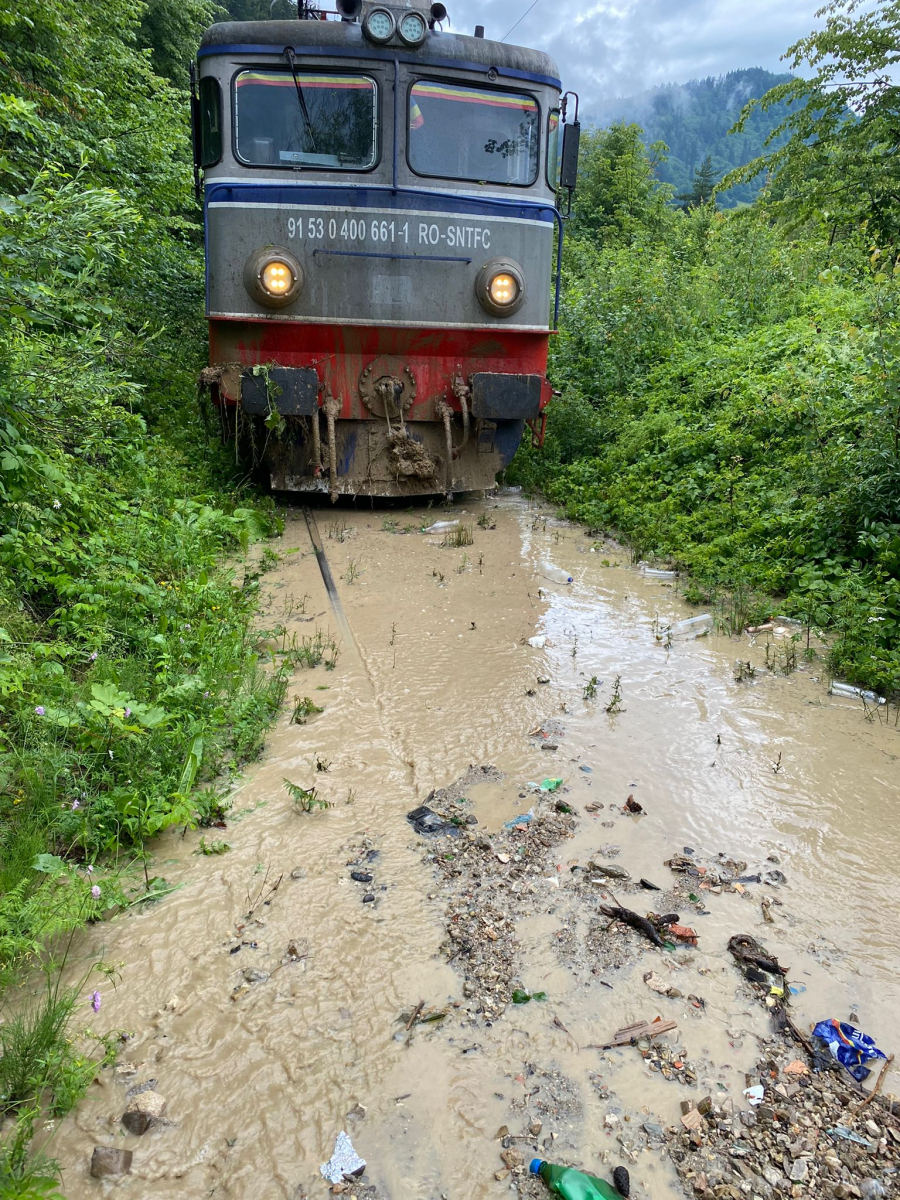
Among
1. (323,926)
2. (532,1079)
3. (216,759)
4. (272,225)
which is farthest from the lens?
(272,225)

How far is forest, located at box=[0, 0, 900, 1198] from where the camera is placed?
3070mm

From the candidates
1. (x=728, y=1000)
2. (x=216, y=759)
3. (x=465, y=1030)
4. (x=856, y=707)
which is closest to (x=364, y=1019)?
(x=465, y=1030)

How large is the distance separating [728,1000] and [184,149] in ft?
43.2

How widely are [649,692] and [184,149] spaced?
11403mm

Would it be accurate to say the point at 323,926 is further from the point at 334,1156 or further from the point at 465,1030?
the point at 334,1156

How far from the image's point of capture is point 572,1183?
196cm

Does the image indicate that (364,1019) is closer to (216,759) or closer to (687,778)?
(216,759)

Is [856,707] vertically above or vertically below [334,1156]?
above

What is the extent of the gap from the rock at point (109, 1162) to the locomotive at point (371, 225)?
5436 mm

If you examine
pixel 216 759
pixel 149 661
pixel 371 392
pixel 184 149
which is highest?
pixel 184 149

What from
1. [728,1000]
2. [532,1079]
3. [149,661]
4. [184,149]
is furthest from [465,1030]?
[184,149]

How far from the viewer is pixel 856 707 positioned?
14.6 ft

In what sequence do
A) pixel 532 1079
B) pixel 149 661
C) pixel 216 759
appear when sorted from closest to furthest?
pixel 532 1079, pixel 216 759, pixel 149 661

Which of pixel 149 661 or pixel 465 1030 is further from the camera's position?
pixel 149 661
